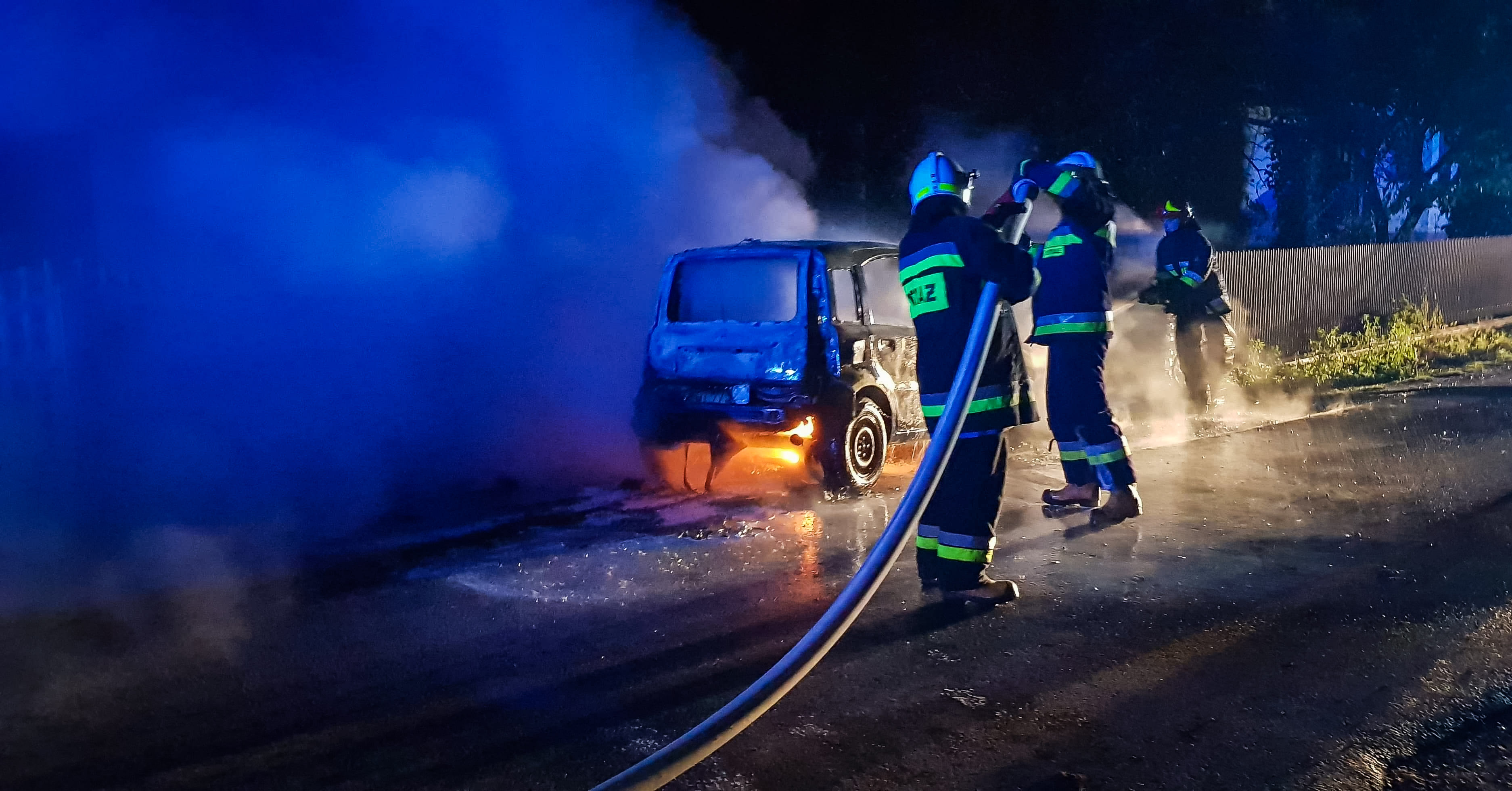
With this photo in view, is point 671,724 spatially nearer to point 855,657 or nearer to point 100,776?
point 855,657

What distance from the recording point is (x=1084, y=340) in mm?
5559

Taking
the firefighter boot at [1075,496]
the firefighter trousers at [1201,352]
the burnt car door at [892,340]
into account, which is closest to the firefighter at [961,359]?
the firefighter boot at [1075,496]

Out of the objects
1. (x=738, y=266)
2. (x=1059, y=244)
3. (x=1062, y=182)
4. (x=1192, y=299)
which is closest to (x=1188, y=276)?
(x=1192, y=299)

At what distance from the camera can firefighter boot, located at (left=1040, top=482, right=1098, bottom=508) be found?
570cm

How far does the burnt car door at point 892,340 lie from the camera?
6.66 meters

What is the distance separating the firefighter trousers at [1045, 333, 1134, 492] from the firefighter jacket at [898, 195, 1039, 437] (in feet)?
3.55

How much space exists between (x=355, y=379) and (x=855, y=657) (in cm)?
831

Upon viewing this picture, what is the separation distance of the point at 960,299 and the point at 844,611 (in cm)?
166

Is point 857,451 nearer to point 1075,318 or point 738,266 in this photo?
point 738,266

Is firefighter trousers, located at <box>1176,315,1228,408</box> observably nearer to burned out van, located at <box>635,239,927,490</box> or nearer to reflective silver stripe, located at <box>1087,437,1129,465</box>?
burned out van, located at <box>635,239,927,490</box>

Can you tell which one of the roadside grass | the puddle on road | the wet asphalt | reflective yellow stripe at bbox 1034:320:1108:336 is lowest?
the wet asphalt

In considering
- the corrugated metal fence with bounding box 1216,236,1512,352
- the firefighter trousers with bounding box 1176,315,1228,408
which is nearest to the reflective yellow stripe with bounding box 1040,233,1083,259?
the firefighter trousers with bounding box 1176,315,1228,408

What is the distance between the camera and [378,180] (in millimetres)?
10383

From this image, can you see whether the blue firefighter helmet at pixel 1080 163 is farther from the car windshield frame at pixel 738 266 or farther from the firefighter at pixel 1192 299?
the firefighter at pixel 1192 299
